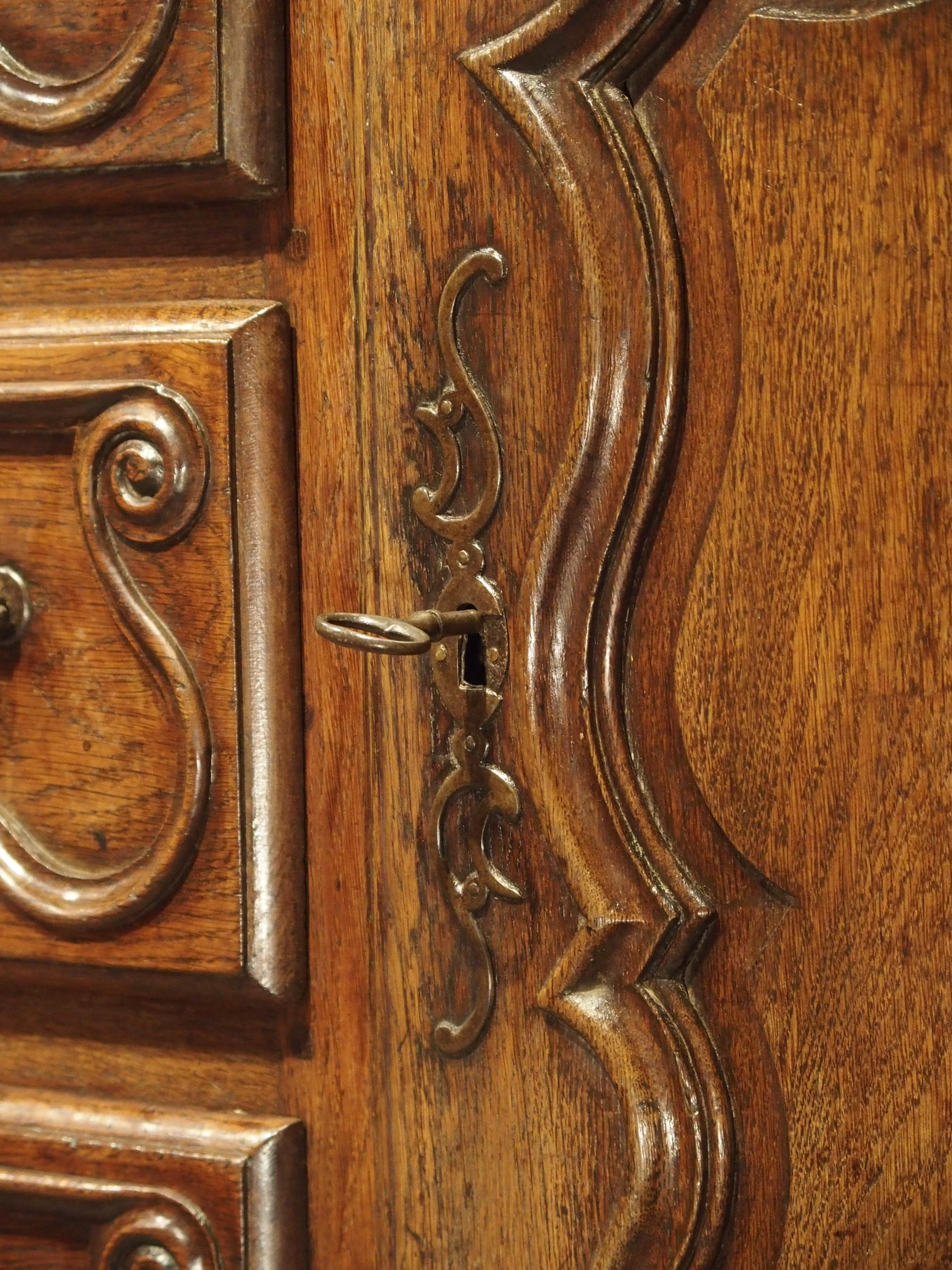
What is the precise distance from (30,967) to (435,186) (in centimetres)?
37

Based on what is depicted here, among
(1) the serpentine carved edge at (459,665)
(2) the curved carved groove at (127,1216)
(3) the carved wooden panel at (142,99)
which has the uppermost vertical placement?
(3) the carved wooden panel at (142,99)

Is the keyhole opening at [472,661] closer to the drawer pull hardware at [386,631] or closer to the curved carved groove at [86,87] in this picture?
the drawer pull hardware at [386,631]

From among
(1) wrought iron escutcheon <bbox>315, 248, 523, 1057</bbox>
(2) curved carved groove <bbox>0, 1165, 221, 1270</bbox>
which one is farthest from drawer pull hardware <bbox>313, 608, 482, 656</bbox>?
(2) curved carved groove <bbox>0, 1165, 221, 1270</bbox>

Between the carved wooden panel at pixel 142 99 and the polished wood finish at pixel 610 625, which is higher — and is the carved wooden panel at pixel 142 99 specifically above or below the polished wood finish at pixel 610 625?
above

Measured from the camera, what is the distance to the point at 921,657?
0.51 meters

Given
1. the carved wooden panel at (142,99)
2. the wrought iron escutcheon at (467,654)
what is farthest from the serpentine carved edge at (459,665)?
the carved wooden panel at (142,99)

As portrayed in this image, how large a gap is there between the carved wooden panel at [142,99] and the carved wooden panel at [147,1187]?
0.39m

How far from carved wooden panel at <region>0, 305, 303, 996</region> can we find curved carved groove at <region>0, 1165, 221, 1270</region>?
0.32ft

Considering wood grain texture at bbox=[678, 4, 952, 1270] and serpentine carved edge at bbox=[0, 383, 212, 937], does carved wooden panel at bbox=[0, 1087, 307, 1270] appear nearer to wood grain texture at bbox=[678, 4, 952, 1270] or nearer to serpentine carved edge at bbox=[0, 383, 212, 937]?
serpentine carved edge at bbox=[0, 383, 212, 937]

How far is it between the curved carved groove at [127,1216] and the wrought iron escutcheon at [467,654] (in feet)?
0.44

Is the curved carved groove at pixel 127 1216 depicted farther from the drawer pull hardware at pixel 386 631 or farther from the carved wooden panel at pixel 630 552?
the drawer pull hardware at pixel 386 631

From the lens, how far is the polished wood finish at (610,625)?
51 cm

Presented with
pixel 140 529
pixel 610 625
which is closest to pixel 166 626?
pixel 140 529

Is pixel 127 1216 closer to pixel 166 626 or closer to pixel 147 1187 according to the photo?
pixel 147 1187
